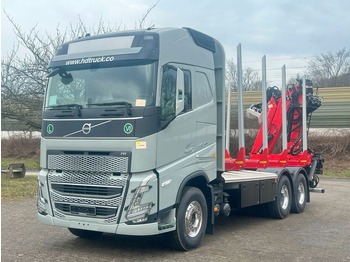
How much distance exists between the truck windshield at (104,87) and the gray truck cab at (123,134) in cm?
2

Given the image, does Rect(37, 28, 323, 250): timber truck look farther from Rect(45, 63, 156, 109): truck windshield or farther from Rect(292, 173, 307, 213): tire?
Rect(292, 173, 307, 213): tire

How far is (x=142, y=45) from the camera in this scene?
651cm

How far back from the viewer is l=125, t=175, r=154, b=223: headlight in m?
6.14

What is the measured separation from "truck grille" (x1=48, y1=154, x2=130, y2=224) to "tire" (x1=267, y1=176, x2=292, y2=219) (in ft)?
15.5

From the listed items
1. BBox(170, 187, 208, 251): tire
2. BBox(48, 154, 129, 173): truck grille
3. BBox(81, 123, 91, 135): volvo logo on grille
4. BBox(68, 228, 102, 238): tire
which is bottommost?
BBox(68, 228, 102, 238): tire

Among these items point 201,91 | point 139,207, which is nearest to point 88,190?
point 139,207

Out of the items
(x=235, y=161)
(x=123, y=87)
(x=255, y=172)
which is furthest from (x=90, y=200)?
(x=255, y=172)

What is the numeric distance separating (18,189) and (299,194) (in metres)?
9.08

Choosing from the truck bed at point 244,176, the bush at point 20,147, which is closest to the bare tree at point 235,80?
the truck bed at point 244,176

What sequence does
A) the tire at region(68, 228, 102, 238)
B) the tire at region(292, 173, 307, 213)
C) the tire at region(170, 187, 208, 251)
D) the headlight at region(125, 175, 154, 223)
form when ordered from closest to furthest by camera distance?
1. the headlight at region(125, 175, 154, 223)
2. the tire at region(170, 187, 208, 251)
3. the tire at region(68, 228, 102, 238)
4. the tire at region(292, 173, 307, 213)

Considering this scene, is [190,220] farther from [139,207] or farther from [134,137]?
→ [134,137]

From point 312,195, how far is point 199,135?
336 inches

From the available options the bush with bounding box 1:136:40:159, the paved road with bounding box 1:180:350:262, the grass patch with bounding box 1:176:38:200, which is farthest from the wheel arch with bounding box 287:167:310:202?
A: the bush with bounding box 1:136:40:159

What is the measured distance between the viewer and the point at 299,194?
35.9 feet
